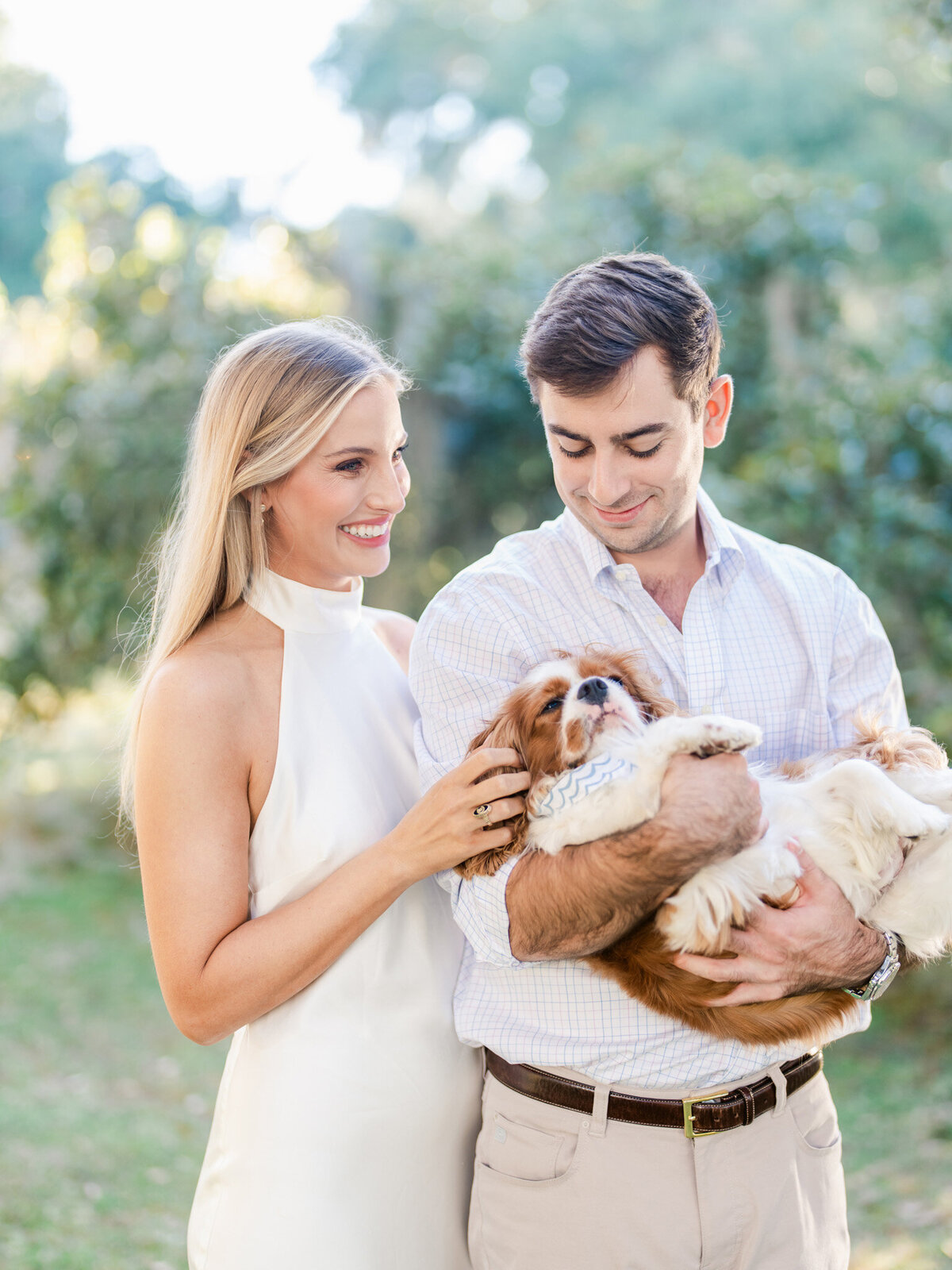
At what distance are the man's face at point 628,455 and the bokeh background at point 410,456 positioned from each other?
1.78 metres

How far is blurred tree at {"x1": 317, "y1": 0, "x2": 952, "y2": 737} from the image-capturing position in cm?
661

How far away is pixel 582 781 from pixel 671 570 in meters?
0.72

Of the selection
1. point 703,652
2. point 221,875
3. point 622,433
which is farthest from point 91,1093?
point 622,433

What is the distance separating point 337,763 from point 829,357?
724 cm

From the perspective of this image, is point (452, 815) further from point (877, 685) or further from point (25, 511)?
point (25, 511)

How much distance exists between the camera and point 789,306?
879 centimetres

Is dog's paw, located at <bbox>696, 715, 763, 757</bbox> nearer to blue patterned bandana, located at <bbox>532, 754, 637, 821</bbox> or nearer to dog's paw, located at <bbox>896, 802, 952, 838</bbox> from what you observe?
blue patterned bandana, located at <bbox>532, 754, 637, 821</bbox>

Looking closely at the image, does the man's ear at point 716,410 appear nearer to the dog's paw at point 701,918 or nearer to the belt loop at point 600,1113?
the dog's paw at point 701,918

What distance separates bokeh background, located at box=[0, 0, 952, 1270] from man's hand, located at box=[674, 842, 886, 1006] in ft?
7.73

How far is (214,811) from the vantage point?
2459 millimetres

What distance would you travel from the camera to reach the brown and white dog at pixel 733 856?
2.28 meters

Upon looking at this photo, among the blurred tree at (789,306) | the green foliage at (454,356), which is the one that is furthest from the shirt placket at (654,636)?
the green foliage at (454,356)

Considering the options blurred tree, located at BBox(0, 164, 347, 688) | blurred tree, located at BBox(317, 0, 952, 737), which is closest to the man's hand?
blurred tree, located at BBox(317, 0, 952, 737)

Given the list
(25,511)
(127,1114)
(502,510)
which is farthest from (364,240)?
(127,1114)
